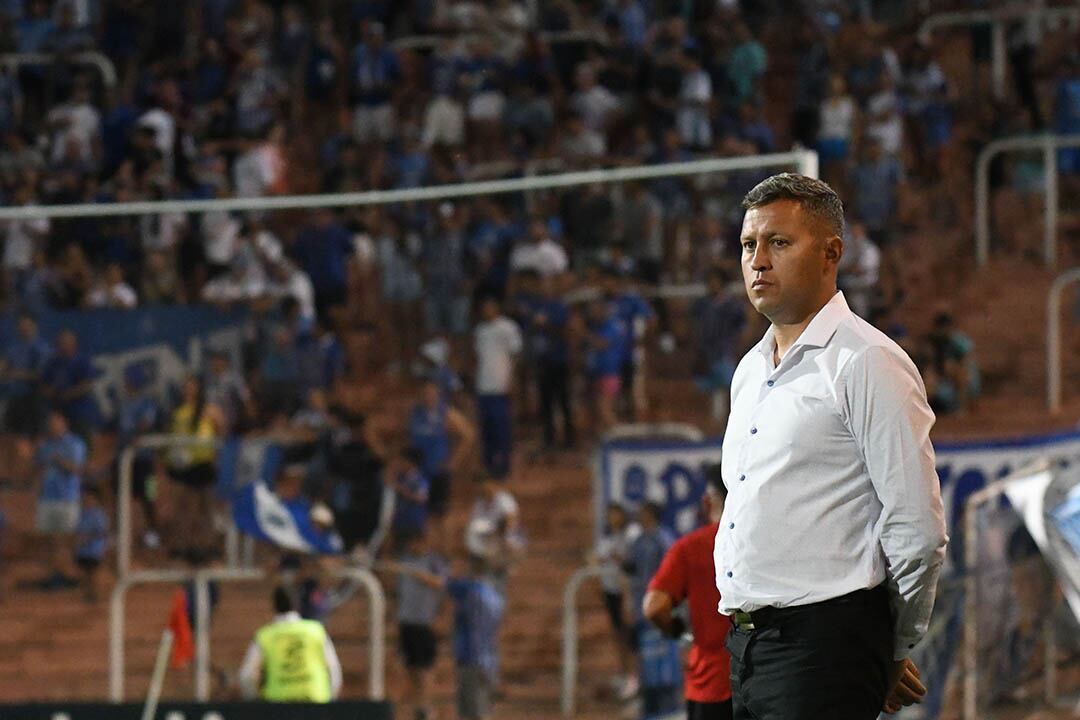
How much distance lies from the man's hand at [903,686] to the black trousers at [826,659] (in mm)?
61

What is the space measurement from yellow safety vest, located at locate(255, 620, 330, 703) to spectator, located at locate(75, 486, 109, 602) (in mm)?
1055

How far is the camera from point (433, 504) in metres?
11.7

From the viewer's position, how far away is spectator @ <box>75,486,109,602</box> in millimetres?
10641

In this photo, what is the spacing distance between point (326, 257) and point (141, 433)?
127 cm

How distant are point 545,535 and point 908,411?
8559 mm

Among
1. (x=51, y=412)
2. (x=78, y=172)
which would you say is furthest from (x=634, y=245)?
(x=78, y=172)

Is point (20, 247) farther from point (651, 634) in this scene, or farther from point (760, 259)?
point (760, 259)

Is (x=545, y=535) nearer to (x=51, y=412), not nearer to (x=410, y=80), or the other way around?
(x=51, y=412)

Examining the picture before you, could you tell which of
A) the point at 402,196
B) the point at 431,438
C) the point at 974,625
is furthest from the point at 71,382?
the point at 974,625

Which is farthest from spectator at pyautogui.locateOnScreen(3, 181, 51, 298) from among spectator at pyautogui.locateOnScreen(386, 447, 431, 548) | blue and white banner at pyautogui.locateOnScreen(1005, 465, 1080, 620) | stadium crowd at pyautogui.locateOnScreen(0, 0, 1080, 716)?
blue and white banner at pyautogui.locateOnScreen(1005, 465, 1080, 620)

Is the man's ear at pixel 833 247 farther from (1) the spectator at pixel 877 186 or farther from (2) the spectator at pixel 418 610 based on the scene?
(1) the spectator at pixel 877 186

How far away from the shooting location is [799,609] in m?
3.93

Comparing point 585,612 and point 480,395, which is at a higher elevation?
point 480,395

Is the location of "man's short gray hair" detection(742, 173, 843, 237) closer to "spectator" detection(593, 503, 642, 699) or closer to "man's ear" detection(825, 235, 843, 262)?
"man's ear" detection(825, 235, 843, 262)
